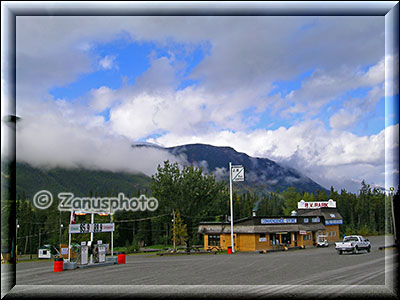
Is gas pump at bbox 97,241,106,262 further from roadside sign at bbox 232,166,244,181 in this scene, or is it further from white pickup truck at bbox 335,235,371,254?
white pickup truck at bbox 335,235,371,254

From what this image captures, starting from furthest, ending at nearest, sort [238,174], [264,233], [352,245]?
1. [264,233]
2. [238,174]
3. [352,245]

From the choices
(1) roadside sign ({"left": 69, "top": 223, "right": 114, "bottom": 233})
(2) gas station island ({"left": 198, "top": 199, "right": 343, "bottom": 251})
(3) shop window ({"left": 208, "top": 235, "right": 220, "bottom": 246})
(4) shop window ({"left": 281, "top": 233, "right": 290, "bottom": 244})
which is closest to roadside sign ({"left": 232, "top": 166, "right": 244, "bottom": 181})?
(2) gas station island ({"left": 198, "top": 199, "right": 343, "bottom": 251})

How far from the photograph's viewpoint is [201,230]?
4744 cm

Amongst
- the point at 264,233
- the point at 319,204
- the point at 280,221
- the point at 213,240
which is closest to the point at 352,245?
the point at 264,233

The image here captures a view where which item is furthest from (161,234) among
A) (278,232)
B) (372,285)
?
(372,285)

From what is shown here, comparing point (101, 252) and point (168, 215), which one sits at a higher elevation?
point (101, 252)

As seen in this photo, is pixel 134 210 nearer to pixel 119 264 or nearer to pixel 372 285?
pixel 119 264

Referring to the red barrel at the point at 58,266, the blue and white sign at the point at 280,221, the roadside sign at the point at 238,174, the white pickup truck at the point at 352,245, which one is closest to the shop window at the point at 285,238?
the blue and white sign at the point at 280,221

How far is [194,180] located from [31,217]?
34.0 meters

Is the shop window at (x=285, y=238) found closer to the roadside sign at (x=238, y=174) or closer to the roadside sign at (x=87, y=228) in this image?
the roadside sign at (x=238, y=174)

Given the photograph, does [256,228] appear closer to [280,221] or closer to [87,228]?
[280,221]

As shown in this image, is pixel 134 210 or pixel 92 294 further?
pixel 134 210

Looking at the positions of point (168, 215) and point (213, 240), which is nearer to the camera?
point (213, 240)

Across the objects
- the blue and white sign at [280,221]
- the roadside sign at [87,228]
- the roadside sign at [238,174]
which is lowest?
the blue and white sign at [280,221]
